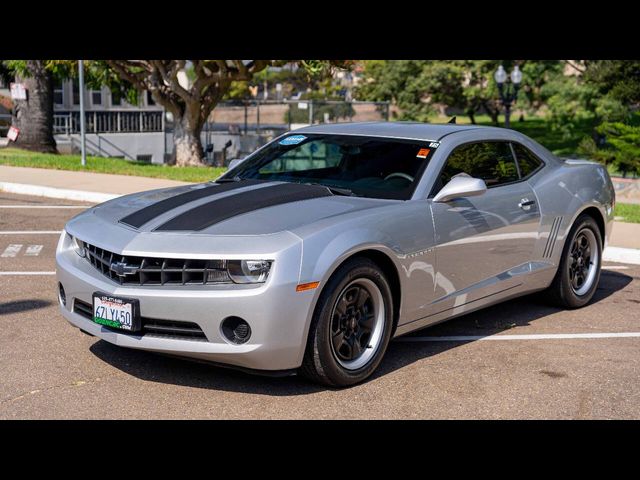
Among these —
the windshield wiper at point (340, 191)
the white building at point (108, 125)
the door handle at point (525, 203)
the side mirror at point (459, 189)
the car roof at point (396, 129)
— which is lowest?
the white building at point (108, 125)

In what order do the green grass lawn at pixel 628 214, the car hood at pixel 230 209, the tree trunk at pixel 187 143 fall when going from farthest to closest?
the tree trunk at pixel 187 143
the green grass lawn at pixel 628 214
the car hood at pixel 230 209

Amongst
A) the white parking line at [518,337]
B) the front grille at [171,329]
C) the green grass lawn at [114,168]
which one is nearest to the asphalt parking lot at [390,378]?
the white parking line at [518,337]

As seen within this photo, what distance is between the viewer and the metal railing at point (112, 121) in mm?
36844

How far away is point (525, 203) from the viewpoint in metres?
6.74

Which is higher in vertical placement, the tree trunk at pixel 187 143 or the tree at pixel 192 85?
the tree at pixel 192 85

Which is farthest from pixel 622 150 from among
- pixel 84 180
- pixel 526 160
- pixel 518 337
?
pixel 518 337

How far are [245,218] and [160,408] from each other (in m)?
1.20

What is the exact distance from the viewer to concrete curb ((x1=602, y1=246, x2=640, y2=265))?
398 inches

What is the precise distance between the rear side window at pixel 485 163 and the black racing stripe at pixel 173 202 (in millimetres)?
1416

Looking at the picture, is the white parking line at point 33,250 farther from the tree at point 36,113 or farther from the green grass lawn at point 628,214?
the tree at point 36,113

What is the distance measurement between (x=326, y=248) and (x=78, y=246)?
1.69m

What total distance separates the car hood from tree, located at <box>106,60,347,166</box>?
16.7 meters
